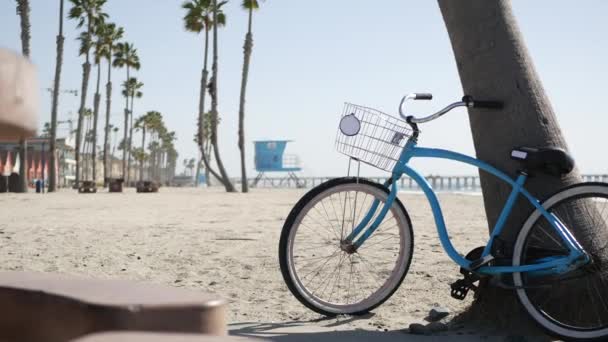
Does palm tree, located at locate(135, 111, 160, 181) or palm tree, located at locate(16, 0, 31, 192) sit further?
palm tree, located at locate(135, 111, 160, 181)

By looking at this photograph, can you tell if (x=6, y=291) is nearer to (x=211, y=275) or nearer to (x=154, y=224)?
(x=211, y=275)

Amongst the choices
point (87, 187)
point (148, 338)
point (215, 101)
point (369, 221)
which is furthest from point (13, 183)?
point (148, 338)

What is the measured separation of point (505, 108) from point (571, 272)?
0.89 metres

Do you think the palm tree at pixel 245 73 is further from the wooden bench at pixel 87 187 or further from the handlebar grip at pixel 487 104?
the handlebar grip at pixel 487 104

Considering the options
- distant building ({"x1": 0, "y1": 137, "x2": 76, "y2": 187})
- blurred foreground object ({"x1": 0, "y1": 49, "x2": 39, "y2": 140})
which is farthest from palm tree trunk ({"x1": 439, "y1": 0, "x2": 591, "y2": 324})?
distant building ({"x1": 0, "y1": 137, "x2": 76, "y2": 187})

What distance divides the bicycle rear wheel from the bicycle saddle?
0.50 ft

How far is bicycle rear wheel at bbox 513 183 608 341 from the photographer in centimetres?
298

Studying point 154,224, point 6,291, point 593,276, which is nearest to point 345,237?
point 593,276

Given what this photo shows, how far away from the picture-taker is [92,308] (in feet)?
2.14

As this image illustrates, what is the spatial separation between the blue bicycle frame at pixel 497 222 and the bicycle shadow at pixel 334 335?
34 cm

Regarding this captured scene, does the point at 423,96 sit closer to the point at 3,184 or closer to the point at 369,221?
the point at 369,221

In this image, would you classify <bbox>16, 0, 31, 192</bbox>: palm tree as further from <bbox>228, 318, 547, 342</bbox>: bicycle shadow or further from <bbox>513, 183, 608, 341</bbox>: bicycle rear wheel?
<bbox>513, 183, 608, 341</bbox>: bicycle rear wheel

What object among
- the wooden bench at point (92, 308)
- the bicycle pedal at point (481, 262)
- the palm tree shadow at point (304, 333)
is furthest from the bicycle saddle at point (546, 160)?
the wooden bench at point (92, 308)

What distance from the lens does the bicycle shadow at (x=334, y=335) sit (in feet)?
9.93
